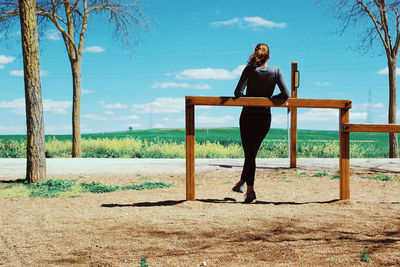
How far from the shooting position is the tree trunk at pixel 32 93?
27.2 feet

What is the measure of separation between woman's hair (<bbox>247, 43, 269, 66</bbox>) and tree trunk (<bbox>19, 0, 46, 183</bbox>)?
5000 millimetres

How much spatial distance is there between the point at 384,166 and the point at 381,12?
21.0 feet

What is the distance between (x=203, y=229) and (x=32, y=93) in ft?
18.3

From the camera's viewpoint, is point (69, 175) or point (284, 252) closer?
point (284, 252)

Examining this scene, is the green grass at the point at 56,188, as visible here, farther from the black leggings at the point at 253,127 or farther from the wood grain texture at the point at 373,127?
the wood grain texture at the point at 373,127

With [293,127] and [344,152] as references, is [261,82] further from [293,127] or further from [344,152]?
[293,127]

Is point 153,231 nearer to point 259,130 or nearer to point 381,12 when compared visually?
point 259,130

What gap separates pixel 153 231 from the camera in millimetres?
4441

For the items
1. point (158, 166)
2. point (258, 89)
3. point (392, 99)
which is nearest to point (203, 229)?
point (258, 89)

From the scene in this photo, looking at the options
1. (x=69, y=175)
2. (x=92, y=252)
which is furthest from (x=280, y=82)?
(x=69, y=175)

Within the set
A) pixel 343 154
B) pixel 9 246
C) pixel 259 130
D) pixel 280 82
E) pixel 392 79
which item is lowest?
pixel 9 246

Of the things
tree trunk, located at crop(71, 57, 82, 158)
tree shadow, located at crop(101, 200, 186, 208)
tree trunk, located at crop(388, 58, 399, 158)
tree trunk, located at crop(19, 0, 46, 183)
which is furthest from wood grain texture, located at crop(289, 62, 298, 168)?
tree trunk, located at crop(71, 57, 82, 158)

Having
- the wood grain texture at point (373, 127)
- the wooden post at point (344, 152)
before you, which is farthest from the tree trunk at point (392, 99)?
the wooden post at point (344, 152)

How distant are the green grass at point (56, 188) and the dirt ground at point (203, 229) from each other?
390 millimetres
